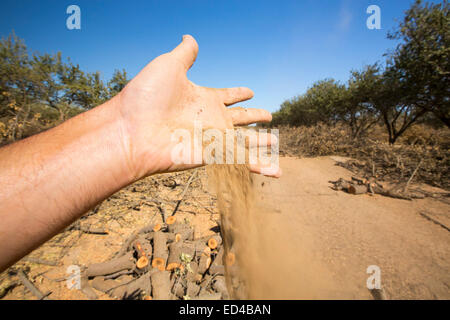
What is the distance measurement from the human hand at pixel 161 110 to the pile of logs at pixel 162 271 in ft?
3.99

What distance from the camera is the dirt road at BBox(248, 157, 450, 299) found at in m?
1.63

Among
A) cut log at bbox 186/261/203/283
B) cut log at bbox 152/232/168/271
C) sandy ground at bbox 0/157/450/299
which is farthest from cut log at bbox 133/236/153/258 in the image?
cut log at bbox 186/261/203/283

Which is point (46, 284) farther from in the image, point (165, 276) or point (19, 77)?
point (19, 77)

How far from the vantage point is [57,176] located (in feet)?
4.32

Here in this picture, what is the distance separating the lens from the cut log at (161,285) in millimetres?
1870

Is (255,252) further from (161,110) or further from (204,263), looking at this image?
(161,110)

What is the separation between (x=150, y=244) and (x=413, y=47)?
1296 cm

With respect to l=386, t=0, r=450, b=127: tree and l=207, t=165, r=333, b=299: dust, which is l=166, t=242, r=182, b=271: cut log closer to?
l=207, t=165, r=333, b=299: dust

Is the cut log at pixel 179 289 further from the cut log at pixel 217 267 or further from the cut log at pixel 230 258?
the cut log at pixel 230 258

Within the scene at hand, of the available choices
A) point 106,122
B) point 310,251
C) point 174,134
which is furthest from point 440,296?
point 106,122

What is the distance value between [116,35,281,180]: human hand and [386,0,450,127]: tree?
10.4 metres

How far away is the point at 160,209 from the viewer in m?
3.55

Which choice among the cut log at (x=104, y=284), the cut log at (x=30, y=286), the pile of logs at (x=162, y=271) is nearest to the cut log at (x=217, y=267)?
the pile of logs at (x=162, y=271)

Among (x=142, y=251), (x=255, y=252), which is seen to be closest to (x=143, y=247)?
(x=142, y=251)
